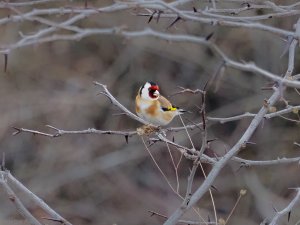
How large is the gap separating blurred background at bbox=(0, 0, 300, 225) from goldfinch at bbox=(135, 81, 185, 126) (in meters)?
3.75

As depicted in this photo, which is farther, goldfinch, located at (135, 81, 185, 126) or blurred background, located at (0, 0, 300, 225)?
blurred background, located at (0, 0, 300, 225)

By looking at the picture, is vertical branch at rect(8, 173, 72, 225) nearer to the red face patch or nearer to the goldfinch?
the goldfinch

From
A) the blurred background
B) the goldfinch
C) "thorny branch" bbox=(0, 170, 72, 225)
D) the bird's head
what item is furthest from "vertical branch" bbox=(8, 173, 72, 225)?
the blurred background

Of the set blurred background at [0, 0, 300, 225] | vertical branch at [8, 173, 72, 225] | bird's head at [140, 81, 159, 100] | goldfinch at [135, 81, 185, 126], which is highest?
vertical branch at [8, 173, 72, 225]

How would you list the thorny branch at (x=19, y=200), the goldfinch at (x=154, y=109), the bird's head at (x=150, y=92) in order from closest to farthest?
the thorny branch at (x=19, y=200) < the goldfinch at (x=154, y=109) < the bird's head at (x=150, y=92)

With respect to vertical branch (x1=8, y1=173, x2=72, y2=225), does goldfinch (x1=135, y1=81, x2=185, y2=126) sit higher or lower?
lower

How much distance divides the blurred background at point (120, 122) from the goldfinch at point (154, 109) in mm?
3751

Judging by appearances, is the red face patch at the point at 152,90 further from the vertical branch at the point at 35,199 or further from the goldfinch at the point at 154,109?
the vertical branch at the point at 35,199

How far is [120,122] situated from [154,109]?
4.62 m

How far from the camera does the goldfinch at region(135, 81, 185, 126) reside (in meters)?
4.97

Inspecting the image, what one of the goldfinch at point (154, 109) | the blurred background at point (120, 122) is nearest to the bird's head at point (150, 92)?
the goldfinch at point (154, 109)

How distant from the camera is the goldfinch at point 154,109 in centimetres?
497

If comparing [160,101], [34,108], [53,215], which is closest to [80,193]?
[34,108]

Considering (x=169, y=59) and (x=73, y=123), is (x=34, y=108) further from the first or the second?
(x=169, y=59)
